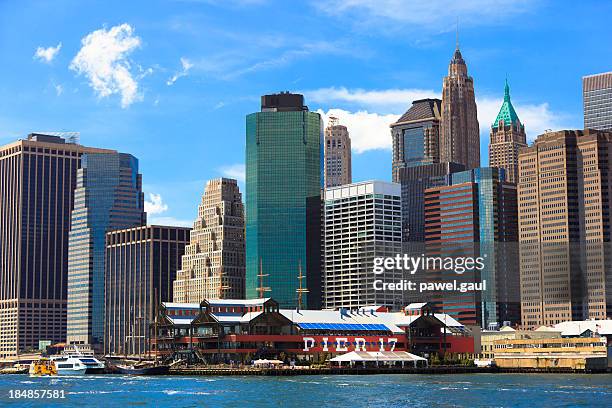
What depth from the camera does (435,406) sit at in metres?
134

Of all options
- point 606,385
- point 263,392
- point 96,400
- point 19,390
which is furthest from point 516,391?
point 19,390

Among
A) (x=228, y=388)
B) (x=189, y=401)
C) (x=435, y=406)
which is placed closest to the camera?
(x=435, y=406)

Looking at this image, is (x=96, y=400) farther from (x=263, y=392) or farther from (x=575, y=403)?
(x=575, y=403)

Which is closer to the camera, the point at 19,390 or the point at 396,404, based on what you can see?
the point at 396,404

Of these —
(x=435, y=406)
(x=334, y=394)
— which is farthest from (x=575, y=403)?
(x=334, y=394)

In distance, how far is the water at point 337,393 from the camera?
140875 mm

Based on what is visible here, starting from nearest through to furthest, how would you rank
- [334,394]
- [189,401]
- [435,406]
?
1. [435,406]
2. [189,401]
3. [334,394]

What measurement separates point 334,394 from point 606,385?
44724 mm

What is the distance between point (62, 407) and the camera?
138m

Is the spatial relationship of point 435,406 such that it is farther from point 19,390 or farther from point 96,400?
point 19,390

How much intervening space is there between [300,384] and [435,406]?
50066 mm

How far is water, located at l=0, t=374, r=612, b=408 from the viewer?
14088cm

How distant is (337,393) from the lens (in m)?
158

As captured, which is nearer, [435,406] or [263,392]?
[435,406]
